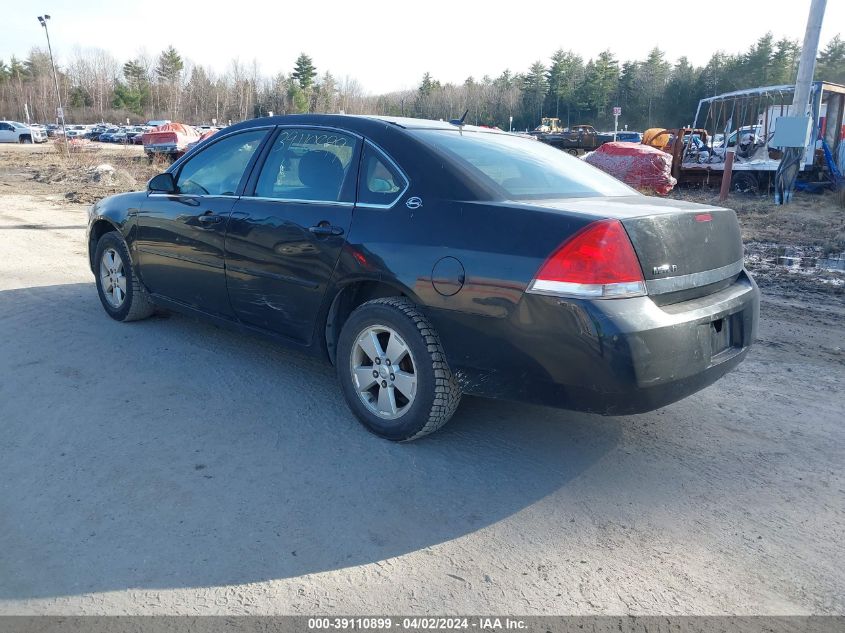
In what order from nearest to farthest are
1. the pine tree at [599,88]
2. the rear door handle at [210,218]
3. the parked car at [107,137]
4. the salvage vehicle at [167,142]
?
the rear door handle at [210,218] → the salvage vehicle at [167,142] → the parked car at [107,137] → the pine tree at [599,88]

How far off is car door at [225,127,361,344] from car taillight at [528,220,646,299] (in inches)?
49.8

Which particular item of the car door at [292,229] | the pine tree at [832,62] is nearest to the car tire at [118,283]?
the car door at [292,229]

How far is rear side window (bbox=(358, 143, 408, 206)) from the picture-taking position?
355 cm

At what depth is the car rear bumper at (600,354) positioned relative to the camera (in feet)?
9.27

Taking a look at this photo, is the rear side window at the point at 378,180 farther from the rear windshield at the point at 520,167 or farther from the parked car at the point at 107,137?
the parked car at the point at 107,137

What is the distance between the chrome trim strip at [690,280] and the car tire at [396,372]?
3.44ft

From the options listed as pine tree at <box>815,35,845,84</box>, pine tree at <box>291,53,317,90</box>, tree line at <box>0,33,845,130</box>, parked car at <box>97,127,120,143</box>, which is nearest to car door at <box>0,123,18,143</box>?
parked car at <box>97,127,120,143</box>

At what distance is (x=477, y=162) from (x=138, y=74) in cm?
11375

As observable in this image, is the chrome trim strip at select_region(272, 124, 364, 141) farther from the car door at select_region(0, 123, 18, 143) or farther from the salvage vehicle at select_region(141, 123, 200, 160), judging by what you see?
the car door at select_region(0, 123, 18, 143)

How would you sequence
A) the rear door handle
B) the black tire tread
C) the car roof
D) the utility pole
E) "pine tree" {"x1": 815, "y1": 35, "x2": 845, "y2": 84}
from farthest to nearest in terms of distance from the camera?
"pine tree" {"x1": 815, "y1": 35, "x2": 845, "y2": 84} → the utility pole → the rear door handle → the car roof → the black tire tread

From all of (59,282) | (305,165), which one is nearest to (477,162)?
(305,165)

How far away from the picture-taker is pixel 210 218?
4488 mm

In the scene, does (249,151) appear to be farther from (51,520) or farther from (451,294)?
(51,520)

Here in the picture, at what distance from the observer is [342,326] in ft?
12.5
